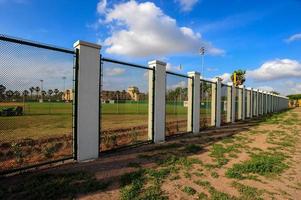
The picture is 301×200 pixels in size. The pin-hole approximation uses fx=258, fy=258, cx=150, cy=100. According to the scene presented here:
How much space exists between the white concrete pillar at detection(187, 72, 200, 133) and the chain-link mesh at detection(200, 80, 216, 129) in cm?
161

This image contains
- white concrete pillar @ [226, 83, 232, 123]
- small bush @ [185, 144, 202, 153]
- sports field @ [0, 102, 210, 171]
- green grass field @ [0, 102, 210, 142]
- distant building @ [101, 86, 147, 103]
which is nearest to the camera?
sports field @ [0, 102, 210, 171]

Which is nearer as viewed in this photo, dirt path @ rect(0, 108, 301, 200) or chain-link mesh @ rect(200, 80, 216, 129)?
dirt path @ rect(0, 108, 301, 200)

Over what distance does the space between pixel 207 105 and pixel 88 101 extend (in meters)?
10.2

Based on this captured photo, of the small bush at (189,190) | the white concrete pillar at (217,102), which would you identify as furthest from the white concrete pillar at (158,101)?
the white concrete pillar at (217,102)

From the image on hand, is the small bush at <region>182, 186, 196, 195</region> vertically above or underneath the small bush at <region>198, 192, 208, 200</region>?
above

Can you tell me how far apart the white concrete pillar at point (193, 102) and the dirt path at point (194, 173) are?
134 inches

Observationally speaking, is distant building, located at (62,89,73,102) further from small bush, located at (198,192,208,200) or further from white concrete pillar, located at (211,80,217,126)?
white concrete pillar, located at (211,80,217,126)

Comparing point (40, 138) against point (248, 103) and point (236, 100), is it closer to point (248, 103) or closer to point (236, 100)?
point (236, 100)

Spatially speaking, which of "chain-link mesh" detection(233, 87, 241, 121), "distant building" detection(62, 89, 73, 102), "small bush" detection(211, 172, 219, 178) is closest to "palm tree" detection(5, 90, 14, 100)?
"distant building" detection(62, 89, 73, 102)

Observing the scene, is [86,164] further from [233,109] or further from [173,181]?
[233,109]

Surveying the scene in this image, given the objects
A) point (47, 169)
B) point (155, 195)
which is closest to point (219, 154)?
point (155, 195)

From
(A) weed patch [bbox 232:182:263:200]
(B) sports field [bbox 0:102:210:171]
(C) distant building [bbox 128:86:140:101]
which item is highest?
(C) distant building [bbox 128:86:140:101]

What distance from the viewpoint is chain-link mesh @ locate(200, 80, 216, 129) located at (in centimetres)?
1400

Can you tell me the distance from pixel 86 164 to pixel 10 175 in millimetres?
1565
